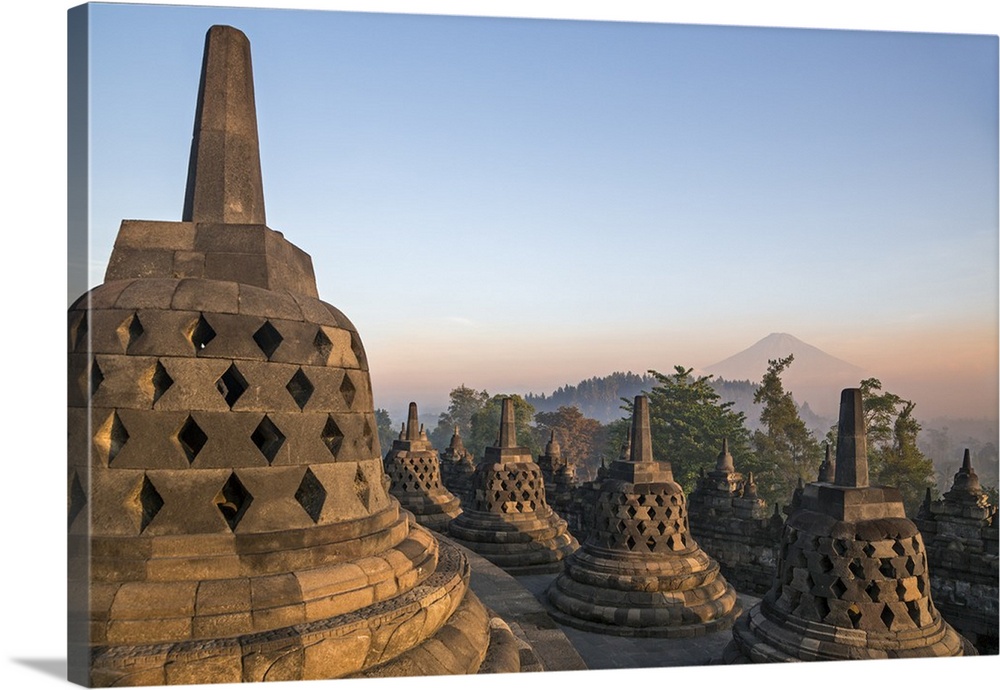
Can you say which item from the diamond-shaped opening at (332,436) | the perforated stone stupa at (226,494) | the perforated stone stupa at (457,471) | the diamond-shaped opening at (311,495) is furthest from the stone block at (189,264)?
the perforated stone stupa at (457,471)

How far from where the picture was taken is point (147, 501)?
3859 mm

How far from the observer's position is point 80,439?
3.90m

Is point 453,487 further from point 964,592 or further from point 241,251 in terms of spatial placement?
point 241,251

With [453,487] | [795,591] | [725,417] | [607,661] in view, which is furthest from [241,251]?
[725,417]

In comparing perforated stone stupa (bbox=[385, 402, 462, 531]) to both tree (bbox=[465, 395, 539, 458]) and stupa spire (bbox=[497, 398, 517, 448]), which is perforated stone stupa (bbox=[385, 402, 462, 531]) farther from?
tree (bbox=[465, 395, 539, 458])

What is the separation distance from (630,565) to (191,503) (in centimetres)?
910

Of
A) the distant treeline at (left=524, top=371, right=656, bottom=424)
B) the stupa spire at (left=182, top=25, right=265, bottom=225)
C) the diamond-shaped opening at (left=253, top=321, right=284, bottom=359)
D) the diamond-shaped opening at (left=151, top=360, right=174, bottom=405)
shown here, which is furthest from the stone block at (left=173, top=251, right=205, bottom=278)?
the distant treeline at (left=524, top=371, right=656, bottom=424)

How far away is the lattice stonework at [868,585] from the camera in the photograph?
22.8 feet

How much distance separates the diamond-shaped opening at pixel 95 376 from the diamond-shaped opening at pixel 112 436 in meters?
0.22

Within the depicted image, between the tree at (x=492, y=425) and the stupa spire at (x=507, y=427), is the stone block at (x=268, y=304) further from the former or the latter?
the tree at (x=492, y=425)

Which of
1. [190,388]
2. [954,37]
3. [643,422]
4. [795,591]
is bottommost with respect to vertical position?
[795,591]

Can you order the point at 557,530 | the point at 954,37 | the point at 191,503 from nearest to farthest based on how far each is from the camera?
the point at 191,503
the point at 954,37
the point at 557,530

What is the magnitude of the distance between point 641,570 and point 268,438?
29.0 ft

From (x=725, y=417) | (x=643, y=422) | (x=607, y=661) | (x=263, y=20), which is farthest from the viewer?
(x=725, y=417)
